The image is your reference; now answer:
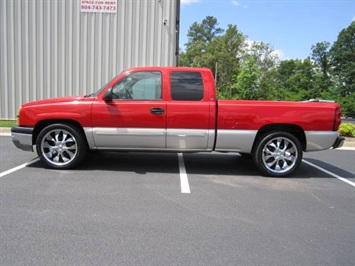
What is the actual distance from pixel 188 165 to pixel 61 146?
7.92 feet

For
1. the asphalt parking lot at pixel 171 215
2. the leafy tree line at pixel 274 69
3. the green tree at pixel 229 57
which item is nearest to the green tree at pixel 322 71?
the leafy tree line at pixel 274 69

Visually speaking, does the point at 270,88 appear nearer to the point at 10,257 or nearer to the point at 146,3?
the point at 146,3

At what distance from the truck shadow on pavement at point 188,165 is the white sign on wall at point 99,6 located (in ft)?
25.0

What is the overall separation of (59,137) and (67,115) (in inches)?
17.8

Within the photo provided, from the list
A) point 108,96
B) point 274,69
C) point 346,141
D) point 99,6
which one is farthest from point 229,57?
point 108,96

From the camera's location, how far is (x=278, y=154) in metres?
6.05

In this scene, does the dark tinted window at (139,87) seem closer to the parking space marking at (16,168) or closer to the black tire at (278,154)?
the black tire at (278,154)

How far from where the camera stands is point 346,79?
61312mm

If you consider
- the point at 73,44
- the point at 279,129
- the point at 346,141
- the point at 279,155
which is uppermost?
the point at 73,44

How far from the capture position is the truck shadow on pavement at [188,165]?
20.5 feet

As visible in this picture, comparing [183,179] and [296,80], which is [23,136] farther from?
[296,80]

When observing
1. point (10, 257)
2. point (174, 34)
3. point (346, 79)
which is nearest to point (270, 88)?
point (346, 79)

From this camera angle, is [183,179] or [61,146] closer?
[183,179]

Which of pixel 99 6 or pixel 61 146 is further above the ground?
pixel 99 6
